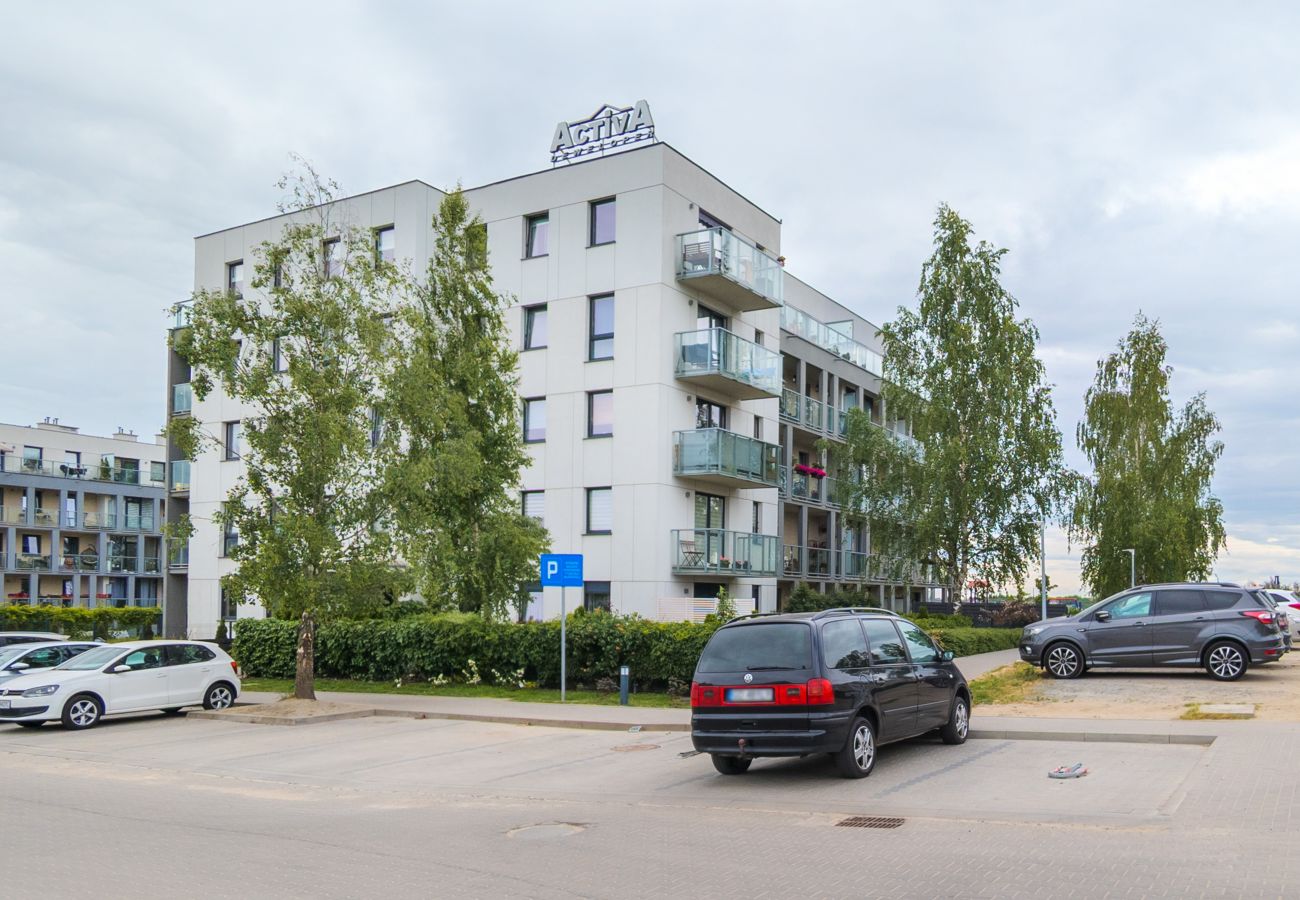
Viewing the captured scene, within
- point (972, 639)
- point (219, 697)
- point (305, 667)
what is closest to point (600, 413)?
point (972, 639)

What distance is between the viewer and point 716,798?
10953 mm

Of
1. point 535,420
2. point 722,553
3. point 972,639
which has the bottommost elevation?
point 972,639

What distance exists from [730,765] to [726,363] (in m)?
19.6

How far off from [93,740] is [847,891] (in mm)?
14761

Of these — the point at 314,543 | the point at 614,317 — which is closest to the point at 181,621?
the point at 614,317

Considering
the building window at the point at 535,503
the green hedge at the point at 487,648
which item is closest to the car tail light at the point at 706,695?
the green hedge at the point at 487,648

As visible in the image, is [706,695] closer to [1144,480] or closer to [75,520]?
[1144,480]

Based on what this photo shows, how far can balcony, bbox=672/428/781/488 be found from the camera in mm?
30016

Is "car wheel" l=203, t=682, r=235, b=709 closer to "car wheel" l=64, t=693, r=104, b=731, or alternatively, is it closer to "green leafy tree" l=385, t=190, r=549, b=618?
"car wheel" l=64, t=693, r=104, b=731

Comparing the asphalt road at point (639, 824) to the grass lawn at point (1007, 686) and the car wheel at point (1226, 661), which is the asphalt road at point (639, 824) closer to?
the grass lawn at point (1007, 686)

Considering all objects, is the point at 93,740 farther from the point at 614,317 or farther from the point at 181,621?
the point at 181,621

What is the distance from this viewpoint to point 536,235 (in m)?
32.8

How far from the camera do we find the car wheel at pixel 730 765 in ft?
40.0

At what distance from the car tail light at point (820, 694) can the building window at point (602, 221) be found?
71.7ft
